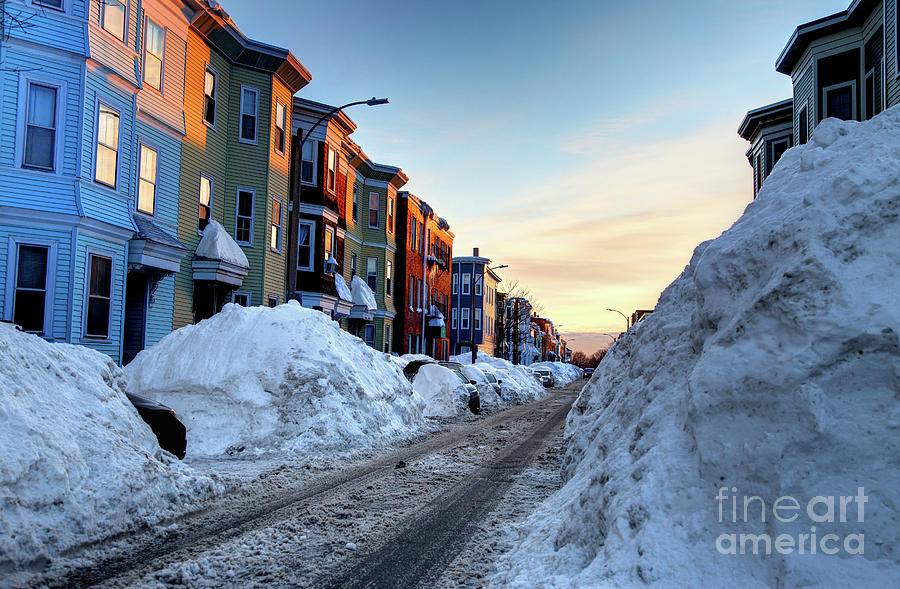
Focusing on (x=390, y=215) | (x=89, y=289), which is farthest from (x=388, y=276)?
(x=89, y=289)

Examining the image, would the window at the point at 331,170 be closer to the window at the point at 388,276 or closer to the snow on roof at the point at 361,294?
the snow on roof at the point at 361,294

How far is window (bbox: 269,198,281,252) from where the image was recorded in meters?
24.2

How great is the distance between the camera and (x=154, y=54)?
728 inches

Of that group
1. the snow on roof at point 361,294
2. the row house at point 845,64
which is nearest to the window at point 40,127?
the snow on roof at point 361,294

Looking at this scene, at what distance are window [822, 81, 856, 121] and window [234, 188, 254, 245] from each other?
19266 mm

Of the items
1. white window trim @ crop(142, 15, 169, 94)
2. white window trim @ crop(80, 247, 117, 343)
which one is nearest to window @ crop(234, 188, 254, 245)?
white window trim @ crop(142, 15, 169, 94)

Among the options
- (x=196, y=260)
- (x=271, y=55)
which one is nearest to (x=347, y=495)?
(x=196, y=260)

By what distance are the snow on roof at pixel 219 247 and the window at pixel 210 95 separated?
11.4 ft

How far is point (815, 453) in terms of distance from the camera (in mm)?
3975

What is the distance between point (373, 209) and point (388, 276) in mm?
4053

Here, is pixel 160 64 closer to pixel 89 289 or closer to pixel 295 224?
pixel 295 224

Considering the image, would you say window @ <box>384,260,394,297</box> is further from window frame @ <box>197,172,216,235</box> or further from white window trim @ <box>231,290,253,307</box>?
window frame @ <box>197,172,216,235</box>

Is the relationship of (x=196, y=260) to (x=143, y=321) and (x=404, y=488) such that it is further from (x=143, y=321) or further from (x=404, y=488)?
(x=404, y=488)

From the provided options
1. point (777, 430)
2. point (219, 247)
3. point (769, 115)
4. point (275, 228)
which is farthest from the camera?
point (769, 115)
